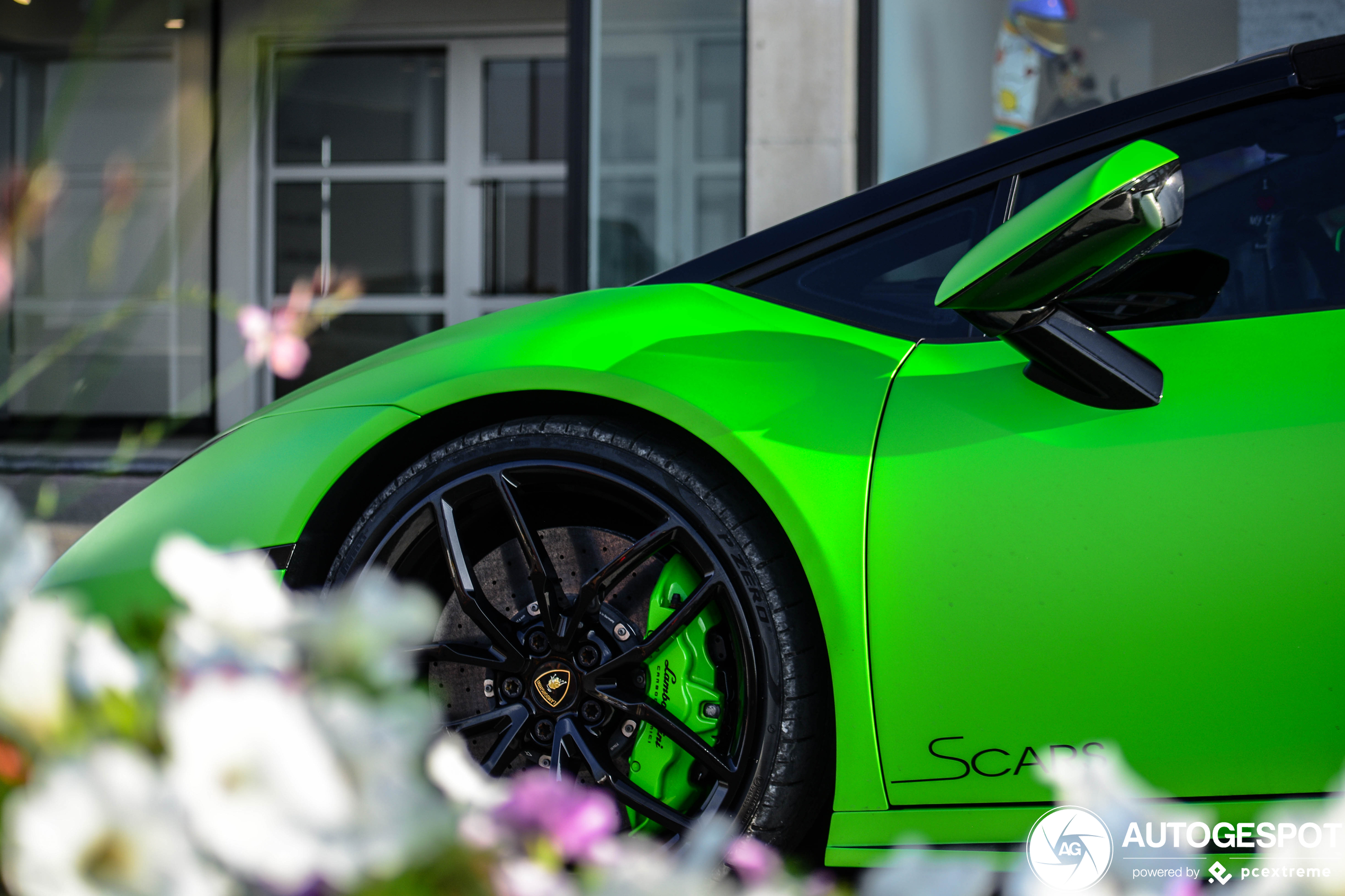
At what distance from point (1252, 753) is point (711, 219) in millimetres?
4366

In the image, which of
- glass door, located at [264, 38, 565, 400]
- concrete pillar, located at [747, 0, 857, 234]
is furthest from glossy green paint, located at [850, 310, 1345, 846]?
glass door, located at [264, 38, 565, 400]

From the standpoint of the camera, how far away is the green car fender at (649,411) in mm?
1537

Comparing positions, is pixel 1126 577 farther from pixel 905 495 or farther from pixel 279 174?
pixel 279 174

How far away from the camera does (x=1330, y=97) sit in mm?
1654

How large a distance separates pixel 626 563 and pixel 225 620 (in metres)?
1.21

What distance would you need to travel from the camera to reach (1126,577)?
143 centimetres

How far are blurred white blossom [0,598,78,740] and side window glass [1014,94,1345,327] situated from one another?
1.44 meters

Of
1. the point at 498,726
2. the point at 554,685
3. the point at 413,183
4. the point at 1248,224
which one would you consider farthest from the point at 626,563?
the point at 413,183

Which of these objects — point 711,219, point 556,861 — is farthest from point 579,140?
point 556,861

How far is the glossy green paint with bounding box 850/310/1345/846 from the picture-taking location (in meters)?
1.39

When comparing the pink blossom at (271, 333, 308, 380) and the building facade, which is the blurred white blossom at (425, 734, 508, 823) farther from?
the building facade

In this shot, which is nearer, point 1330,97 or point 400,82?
point 1330,97

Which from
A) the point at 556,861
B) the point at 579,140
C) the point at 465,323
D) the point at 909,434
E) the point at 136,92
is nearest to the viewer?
the point at 556,861

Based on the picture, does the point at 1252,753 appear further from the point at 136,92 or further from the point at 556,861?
the point at 136,92
